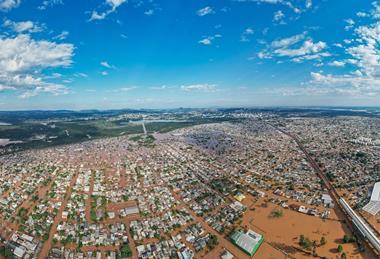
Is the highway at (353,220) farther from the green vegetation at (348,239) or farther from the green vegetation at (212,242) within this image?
the green vegetation at (212,242)

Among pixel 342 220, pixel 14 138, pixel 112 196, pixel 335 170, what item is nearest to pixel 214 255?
pixel 342 220

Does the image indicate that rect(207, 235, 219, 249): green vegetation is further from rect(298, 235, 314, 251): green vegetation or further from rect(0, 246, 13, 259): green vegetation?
rect(0, 246, 13, 259): green vegetation

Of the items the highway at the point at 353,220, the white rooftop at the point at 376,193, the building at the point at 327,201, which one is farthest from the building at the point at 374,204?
the building at the point at 327,201

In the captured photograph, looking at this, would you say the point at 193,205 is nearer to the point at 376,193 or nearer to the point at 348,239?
the point at 348,239

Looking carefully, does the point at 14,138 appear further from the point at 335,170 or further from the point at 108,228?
the point at 335,170

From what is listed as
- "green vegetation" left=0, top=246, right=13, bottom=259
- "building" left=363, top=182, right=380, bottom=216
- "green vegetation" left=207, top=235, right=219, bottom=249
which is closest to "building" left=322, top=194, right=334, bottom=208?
"building" left=363, top=182, right=380, bottom=216

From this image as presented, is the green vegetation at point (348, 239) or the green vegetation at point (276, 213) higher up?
the green vegetation at point (276, 213)
